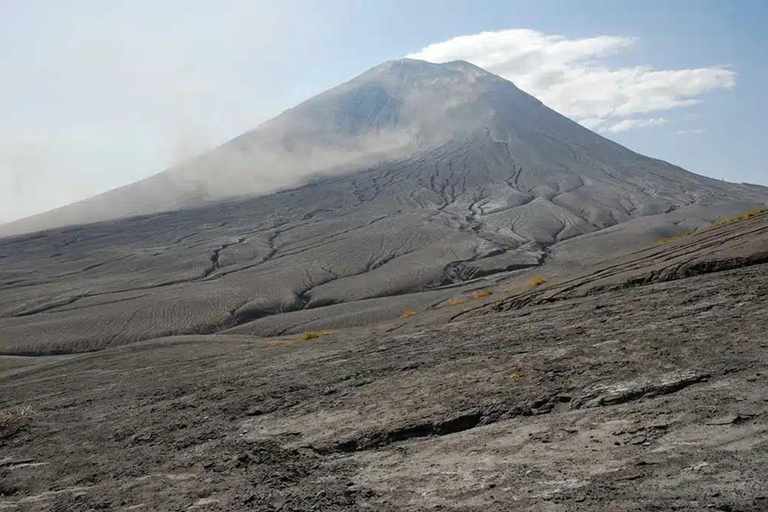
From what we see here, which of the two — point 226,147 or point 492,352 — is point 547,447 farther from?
point 226,147

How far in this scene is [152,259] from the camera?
7150 centimetres

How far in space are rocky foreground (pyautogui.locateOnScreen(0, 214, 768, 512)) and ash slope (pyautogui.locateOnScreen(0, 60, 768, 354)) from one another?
2760 cm

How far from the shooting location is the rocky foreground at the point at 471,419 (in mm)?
6203

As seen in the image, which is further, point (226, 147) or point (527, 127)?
point (226, 147)

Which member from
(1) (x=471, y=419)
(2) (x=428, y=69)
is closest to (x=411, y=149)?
(2) (x=428, y=69)

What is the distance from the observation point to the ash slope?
167 feet

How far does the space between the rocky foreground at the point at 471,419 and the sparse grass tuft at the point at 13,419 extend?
0.05m

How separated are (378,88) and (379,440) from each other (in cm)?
17070

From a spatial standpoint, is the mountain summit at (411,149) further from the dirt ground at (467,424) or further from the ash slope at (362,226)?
the dirt ground at (467,424)

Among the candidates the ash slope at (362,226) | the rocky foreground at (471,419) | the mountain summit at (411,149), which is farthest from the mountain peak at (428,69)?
the rocky foreground at (471,419)

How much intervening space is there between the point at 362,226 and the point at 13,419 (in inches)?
2639

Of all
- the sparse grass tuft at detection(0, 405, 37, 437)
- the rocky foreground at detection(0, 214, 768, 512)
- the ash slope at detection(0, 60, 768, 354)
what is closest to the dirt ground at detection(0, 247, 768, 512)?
the rocky foreground at detection(0, 214, 768, 512)

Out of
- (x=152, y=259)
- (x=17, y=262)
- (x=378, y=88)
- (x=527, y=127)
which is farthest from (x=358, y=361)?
(x=378, y=88)

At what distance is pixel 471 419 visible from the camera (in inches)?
339
